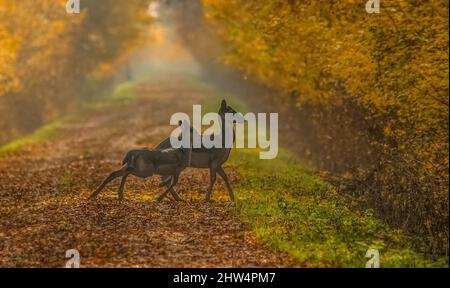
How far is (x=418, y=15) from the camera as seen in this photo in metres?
15.2

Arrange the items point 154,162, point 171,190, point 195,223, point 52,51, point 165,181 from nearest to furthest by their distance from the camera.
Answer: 1. point 195,223
2. point 154,162
3. point 171,190
4. point 165,181
5. point 52,51

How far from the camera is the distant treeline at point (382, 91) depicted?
48.3 ft

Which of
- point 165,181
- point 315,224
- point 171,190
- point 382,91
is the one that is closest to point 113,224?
point 171,190

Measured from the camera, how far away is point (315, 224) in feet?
49.7

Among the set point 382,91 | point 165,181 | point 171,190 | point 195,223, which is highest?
point 382,91

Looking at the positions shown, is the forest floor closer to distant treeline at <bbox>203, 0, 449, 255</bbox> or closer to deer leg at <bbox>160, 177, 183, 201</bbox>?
deer leg at <bbox>160, 177, 183, 201</bbox>

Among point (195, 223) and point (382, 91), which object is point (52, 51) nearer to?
point (382, 91)

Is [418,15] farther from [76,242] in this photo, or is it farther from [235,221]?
[76,242]

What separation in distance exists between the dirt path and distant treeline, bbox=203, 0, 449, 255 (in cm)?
377

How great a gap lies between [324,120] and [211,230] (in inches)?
529

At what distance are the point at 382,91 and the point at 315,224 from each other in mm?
4475

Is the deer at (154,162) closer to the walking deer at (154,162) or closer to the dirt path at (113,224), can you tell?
the walking deer at (154,162)

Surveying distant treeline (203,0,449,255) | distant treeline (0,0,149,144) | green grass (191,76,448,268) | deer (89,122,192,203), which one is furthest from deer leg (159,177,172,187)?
distant treeline (0,0,149,144)

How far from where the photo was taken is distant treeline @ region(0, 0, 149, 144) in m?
39.4
